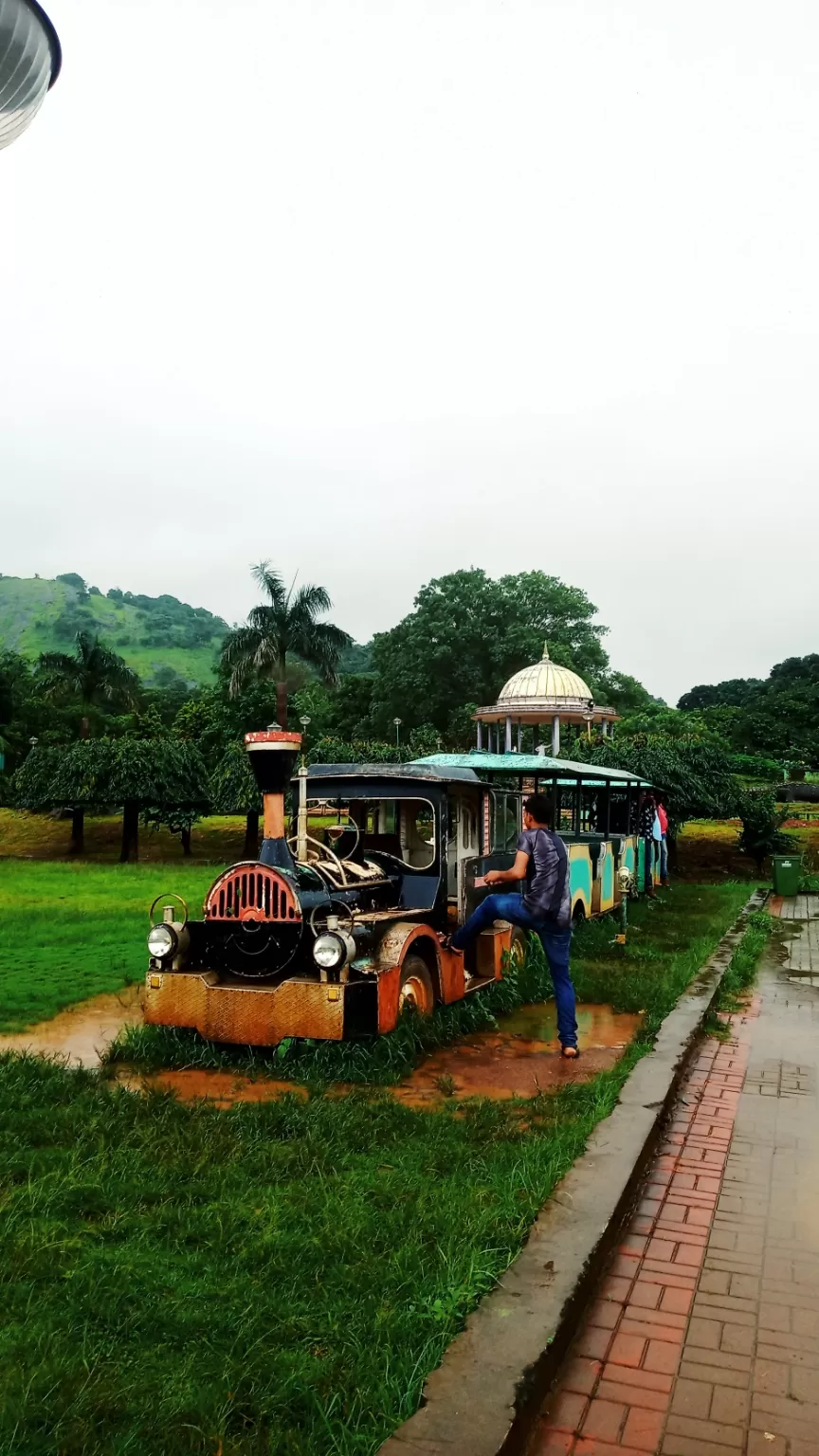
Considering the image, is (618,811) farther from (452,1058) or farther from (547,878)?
(452,1058)

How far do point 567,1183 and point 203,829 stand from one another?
100 ft

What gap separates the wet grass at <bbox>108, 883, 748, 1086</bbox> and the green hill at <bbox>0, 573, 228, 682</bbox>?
84.3 metres

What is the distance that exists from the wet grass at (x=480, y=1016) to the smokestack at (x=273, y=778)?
1297mm

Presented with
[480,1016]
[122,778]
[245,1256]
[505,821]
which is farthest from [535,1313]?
[122,778]

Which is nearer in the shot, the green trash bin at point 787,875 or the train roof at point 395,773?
the train roof at point 395,773

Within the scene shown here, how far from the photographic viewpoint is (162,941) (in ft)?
22.9

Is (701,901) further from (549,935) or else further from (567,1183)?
(567,1183)

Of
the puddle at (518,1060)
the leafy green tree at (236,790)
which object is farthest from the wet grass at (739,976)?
the leafy green tree at (236,790)

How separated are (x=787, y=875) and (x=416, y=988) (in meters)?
13.5

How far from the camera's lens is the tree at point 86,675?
118ft

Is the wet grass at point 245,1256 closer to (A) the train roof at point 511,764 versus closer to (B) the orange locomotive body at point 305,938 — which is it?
(B) the orange locomotive body at point 305,938

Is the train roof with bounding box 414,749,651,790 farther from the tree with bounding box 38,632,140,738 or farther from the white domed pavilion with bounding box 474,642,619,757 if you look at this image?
the tree with bounding box 38,632,140,738

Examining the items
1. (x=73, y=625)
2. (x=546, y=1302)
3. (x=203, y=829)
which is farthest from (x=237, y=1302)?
(x=73, y=625)

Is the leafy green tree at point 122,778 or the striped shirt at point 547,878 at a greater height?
the leafy green tree at point 122,778
